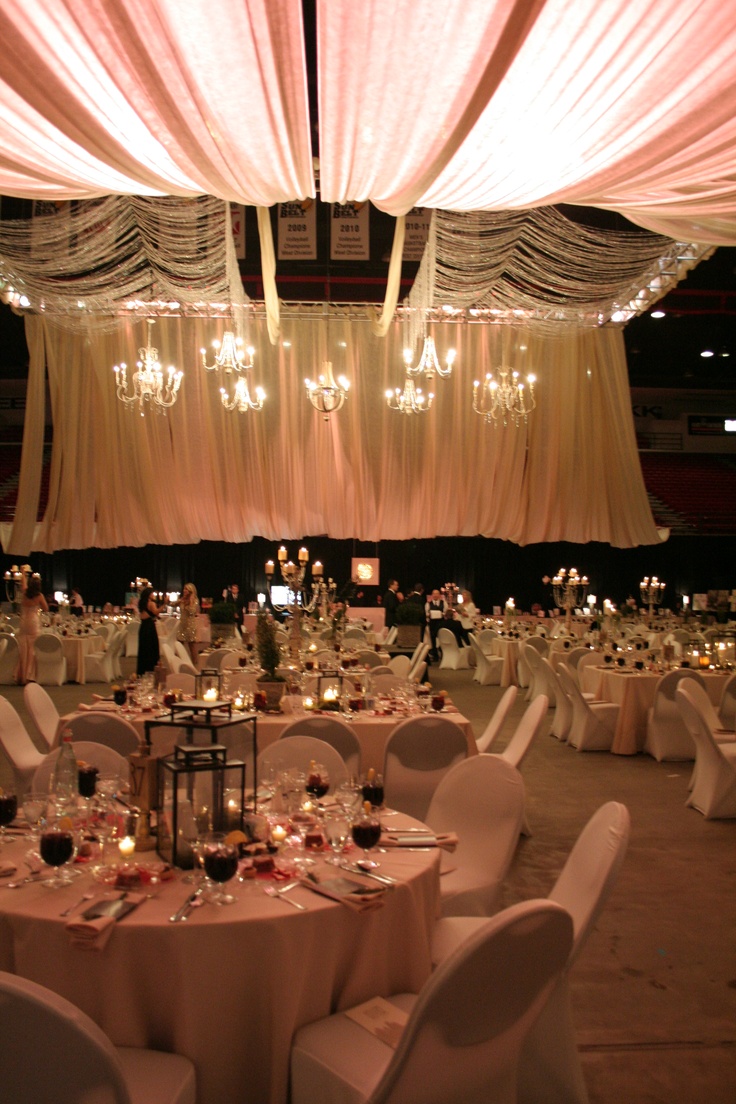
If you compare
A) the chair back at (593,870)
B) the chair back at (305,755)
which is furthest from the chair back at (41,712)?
the chair back at (593,870)

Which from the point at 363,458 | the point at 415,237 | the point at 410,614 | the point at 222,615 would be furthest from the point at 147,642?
the point at 415,237

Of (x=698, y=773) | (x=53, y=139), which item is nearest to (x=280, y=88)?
(x=53, y=139)

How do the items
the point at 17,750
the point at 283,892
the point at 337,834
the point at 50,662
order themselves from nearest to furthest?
the point at 283,892
the point at 337,834
the point at 17,750
the point at 50,662

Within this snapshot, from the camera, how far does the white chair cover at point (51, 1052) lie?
1.69 meters

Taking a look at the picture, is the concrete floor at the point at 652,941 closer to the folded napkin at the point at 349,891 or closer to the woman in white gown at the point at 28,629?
the folded napkin at the point at 349,891

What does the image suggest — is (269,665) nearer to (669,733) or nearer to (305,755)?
(305,755)

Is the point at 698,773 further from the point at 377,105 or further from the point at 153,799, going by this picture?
the point at 377,105

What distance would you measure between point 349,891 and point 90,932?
0.70 meters

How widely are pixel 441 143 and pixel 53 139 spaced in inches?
59.5

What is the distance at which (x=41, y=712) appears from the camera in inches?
226

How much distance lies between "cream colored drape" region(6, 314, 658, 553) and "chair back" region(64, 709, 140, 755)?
29.4 ft

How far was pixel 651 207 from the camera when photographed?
4.19 m

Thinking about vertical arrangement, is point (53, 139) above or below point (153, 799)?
above

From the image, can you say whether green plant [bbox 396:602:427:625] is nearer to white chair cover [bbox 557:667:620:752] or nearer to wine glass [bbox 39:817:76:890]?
white chair cover [bbox 557:667:620:752]
